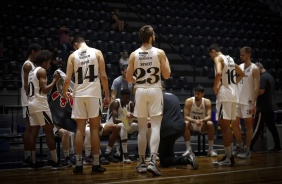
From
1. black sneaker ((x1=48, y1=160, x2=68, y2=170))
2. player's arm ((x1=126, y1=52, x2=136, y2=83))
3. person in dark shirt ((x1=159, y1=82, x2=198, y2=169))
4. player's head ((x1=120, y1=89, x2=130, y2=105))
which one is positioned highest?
player's arm ((x1=126, y1=52, x2=136, y2=83))

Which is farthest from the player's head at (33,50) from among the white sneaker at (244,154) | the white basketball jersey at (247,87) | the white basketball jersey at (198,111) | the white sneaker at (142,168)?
the white sneaker at (244,154)

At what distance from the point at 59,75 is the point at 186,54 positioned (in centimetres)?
981

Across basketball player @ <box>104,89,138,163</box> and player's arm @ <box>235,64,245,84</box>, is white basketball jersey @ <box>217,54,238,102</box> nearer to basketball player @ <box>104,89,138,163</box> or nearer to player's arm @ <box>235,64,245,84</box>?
player's arm @ <box>235,64,245,84</box>

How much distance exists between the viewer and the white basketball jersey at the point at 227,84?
6484mm

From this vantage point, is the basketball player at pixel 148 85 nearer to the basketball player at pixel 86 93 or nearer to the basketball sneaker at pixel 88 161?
the basketball player at pixel 86 93

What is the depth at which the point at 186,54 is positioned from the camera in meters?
15.7

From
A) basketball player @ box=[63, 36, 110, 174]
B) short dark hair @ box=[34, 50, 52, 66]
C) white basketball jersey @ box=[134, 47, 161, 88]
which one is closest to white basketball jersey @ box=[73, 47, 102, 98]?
basketball player @ box=[63, 36, 110, 174]

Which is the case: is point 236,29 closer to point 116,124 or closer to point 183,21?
point 183,21

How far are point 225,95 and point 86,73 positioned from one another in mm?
2038

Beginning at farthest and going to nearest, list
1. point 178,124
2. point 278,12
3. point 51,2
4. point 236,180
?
point 278,12 < point 51,2 < point 178,124 < point 236,180

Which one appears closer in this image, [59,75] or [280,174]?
[280,174]

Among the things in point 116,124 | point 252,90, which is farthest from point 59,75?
point 252,90

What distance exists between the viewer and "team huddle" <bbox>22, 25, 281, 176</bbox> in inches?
219

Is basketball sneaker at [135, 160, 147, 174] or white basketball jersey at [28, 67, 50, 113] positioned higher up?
white basketball jersey at [28, 67, 50, 113]
